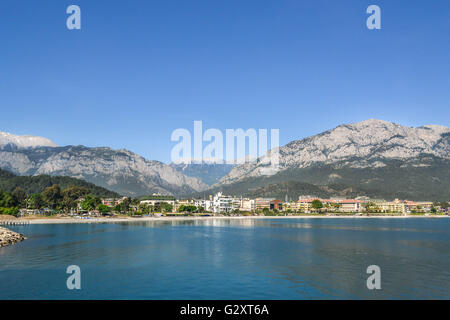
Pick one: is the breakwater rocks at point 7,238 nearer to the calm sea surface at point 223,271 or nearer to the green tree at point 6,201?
the calm sea surface at point 223,271

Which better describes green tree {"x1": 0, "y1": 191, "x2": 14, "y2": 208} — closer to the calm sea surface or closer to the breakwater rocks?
the breakwater rocks

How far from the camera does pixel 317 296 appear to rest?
3622 centimetres

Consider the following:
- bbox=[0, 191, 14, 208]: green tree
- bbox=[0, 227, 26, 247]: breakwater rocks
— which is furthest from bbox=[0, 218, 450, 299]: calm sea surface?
bbox=[0, 191, 14, 208]: green tree

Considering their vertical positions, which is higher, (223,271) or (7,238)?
(7,238)

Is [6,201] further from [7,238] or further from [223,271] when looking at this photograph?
[223,271]

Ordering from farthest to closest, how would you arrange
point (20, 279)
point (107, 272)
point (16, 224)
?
point (16, 224) → point (107, 272) → point (20, 279)

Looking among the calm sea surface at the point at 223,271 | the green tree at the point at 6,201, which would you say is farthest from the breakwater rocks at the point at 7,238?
the green tree at the point at 6,201

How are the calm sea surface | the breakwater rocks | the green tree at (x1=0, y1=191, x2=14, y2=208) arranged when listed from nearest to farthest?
the calm sea surface < the breakwater rocks < the green tree at (x1=0, y1=191, x2=14, y2=208)

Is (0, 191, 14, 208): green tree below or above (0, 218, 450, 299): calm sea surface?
above

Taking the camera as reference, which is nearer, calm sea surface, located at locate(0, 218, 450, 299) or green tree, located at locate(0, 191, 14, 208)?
calm sea surface, located at locate(0, 218, 450, 299)

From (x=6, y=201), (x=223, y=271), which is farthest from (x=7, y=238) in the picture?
(x=6, y=201)
